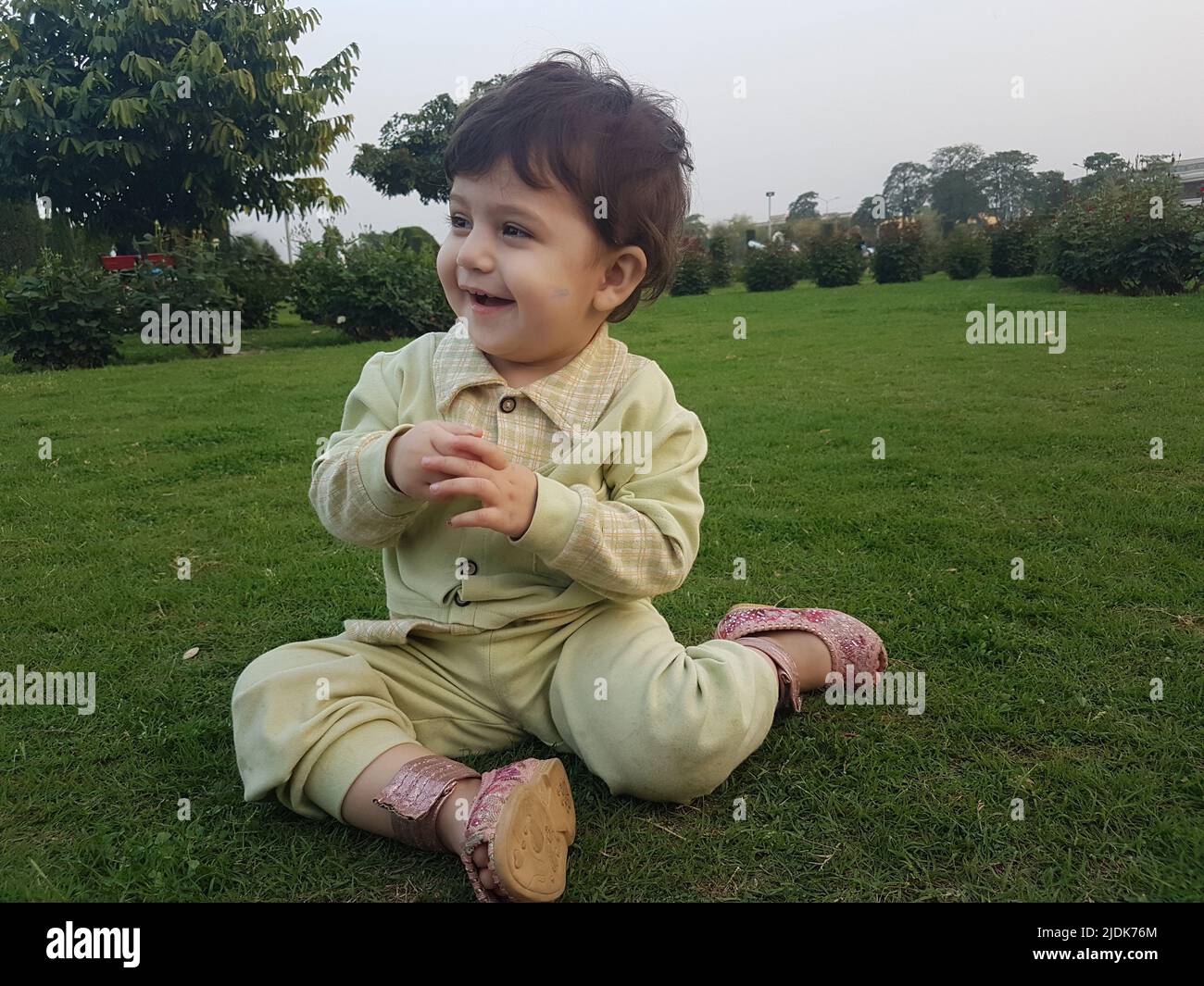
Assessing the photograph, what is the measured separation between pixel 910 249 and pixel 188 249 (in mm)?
14777

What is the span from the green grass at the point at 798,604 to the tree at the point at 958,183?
60.6 ft

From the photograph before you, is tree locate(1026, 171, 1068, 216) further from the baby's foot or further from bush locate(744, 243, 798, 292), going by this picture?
the baby's foot

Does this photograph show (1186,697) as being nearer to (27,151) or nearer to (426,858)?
(426,858)

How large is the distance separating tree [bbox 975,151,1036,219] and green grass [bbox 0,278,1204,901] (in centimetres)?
1738

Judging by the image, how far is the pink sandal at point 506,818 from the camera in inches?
63.6

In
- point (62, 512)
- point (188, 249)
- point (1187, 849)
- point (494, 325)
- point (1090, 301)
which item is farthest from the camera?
point (1090, 301)

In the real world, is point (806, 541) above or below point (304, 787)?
above

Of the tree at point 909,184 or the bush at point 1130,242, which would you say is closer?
the bush at point 1130,242

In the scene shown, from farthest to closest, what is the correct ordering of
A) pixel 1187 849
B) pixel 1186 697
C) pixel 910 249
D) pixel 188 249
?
pixel 910 249, pixel 188 249, pixel 1186 697, pixel 1187 849

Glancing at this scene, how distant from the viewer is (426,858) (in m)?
1.81

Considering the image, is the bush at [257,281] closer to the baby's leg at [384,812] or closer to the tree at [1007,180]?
the baby's leg at [384,812]

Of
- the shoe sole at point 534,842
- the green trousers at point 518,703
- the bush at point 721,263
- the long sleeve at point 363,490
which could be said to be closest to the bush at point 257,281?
the bush at point 721,263

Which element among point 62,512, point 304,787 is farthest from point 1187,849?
point 62,512
